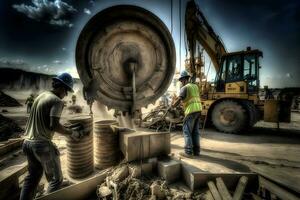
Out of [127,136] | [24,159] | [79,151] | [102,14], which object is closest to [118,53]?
[102,14]

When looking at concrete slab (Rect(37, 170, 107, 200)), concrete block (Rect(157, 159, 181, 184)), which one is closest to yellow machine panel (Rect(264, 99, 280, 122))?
concrete block (Rect(157, 159, 181, 184))

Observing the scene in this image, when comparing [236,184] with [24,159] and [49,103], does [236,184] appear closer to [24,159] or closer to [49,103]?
[49,103]

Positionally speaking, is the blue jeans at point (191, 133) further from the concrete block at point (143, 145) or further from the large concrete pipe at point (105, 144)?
the large concrete pipe at point (105, 144)

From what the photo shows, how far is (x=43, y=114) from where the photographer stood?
2.00 meters

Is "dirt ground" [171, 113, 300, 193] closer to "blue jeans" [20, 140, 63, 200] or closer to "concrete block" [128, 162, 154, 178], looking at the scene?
"concrete block" [128, 162, 154, 178]

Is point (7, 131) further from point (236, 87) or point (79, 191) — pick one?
point (236, 87)

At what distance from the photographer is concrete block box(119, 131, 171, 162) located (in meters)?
2.59

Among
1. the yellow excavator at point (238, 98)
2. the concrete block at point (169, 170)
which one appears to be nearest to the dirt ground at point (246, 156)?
the concrete block at point (169, 170)

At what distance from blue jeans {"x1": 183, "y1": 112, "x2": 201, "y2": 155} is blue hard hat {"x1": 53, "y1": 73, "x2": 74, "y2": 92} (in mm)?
2412

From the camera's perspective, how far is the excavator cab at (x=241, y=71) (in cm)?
619

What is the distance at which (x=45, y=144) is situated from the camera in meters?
2.03

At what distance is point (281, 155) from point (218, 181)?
2867 mm

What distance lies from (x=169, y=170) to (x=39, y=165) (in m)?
1.82

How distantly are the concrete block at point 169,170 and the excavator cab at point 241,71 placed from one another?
4.92 meters
